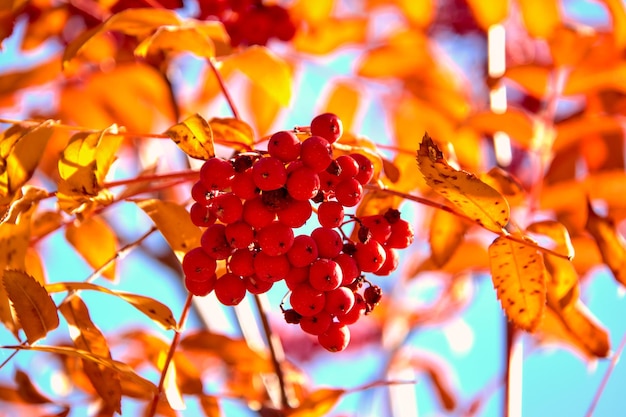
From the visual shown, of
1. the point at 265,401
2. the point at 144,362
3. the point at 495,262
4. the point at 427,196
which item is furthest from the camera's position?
the point at 144,362

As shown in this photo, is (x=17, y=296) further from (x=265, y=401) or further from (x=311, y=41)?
(x=311, y=41)

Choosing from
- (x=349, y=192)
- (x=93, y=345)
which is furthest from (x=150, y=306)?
(x=349, y=192)

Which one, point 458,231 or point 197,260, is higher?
point 197,260

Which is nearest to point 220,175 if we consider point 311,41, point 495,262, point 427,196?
point 495,262

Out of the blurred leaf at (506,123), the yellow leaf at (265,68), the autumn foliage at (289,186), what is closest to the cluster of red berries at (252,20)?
the autumn foliage at (289,186)

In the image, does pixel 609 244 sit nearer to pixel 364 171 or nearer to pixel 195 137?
pixel 364 171

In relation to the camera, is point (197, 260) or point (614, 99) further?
point (614, 99)

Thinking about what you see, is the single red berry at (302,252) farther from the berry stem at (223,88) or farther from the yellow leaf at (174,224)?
the berry stem at (223,88)

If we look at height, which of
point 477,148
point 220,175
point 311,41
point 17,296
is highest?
point 220,175
